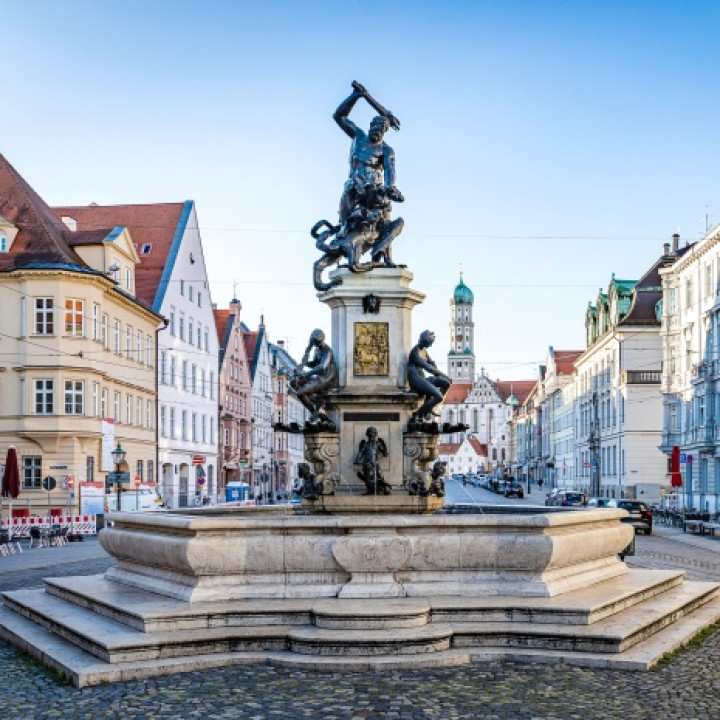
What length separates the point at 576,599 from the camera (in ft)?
38.0

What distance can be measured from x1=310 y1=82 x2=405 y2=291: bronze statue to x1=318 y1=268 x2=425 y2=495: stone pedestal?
42cm

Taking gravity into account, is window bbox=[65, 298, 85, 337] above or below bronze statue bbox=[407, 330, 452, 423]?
above

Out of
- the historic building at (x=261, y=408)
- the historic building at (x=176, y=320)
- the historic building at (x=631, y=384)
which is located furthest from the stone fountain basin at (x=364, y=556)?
the historic building at (x=261, y=408)

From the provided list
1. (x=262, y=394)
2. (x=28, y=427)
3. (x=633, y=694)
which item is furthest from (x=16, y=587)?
(x=262, y=394)

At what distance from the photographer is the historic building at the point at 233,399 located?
65.2 meters

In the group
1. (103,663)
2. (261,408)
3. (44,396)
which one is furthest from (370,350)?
(261,408)

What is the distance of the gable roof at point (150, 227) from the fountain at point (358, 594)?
38312mm

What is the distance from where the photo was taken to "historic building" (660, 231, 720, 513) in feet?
166

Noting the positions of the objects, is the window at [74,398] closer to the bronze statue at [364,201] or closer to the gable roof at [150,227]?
the gable roof at [150,227]

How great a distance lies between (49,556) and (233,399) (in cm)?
4250

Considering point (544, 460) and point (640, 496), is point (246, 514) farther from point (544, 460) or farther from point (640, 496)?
point (544, 460)

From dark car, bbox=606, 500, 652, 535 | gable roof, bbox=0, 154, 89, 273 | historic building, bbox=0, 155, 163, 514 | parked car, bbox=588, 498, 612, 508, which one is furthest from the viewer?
gable roof, bbox=0, 154, 89, 273

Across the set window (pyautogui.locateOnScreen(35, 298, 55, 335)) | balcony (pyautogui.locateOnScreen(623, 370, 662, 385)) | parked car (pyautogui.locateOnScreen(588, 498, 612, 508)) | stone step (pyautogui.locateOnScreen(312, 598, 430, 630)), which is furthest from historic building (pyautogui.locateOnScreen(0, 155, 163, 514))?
balcony (pyautogui.locateOnScreen(623, 370, 662, 385))

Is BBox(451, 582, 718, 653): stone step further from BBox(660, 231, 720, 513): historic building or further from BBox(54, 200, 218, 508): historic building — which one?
BBox(54, 200, 218, 508): historic building
